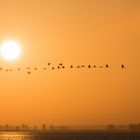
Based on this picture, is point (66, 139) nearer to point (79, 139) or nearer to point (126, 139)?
point (79, 139)

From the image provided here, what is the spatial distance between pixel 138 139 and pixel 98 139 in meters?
13.5

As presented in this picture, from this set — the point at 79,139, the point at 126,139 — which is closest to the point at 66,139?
the point at 79,139

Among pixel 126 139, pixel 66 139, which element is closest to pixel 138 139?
pixel 126 139

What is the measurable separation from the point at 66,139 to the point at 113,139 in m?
14.3

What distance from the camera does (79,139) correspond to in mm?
191500

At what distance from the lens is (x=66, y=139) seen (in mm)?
194625

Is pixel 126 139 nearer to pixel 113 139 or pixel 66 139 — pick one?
pixel 113 139

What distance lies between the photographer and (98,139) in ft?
627

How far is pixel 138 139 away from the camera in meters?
183

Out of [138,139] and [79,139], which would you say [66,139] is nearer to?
[79,139]

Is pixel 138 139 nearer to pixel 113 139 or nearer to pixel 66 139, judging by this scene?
pixel 113 139

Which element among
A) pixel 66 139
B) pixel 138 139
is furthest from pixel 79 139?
pixel 138 139

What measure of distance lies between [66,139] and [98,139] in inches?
391

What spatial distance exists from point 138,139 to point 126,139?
882 centimetres
